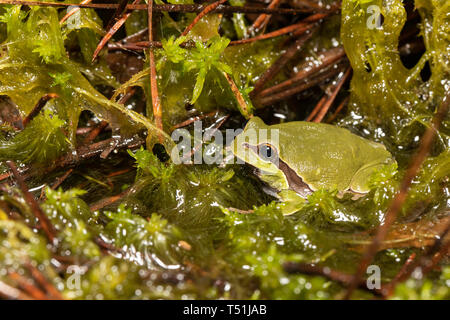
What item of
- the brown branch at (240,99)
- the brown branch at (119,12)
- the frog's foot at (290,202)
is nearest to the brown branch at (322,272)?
the frog's foot at (290,202)

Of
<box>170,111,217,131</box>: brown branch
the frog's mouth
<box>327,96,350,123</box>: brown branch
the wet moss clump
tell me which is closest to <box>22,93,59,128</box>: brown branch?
the wet moss clump

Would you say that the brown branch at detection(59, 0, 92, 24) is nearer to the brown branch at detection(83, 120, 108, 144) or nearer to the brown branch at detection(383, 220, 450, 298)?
the brown branch at detection(83, 120, 108, 144)

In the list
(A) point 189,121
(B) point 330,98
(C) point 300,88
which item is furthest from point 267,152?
(B) point 330,98

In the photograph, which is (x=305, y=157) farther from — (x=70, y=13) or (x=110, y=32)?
(x=70, y=13)
